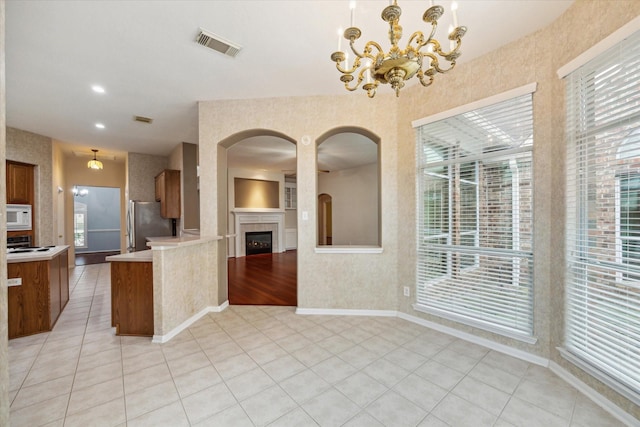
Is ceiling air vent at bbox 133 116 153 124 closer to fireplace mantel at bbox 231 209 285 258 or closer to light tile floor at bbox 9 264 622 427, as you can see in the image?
light tile floor at bbox 9 264 622 427

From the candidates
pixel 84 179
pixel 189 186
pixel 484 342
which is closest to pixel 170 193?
pixel 189 186

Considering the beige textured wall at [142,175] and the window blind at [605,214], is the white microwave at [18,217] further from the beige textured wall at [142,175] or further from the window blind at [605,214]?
the window blind at [605,214]

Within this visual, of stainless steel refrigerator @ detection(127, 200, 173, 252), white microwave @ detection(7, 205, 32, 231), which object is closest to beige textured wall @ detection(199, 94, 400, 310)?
stainless steel refrigerator @ detection(127, 200, 173, 252)

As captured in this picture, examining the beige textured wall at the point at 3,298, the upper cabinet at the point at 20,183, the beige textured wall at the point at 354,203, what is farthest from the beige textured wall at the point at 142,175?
the beige textured wall at the point at 3,298

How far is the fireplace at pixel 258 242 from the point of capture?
8219mm

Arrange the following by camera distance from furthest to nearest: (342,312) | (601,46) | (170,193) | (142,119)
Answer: (170,193), (142,119), (342,312), (601,46)

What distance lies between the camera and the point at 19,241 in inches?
189

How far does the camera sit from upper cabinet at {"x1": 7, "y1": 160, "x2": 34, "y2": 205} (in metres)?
4.68

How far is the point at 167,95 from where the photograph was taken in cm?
335

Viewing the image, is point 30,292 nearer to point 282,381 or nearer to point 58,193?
point 282,381

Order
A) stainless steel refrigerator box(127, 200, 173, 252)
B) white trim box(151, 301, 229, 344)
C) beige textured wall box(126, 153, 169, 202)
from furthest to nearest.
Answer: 1. beige textured wall box(126, 153, 169, 202)
2. stainless steel refrigerator box(127, 200, 173, 252)
3. white trim box(151, 301, 229, 344)

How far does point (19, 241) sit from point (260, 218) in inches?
202

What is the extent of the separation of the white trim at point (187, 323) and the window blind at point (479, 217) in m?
2.55

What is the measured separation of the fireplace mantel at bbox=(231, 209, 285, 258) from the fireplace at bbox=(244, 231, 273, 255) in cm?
17
